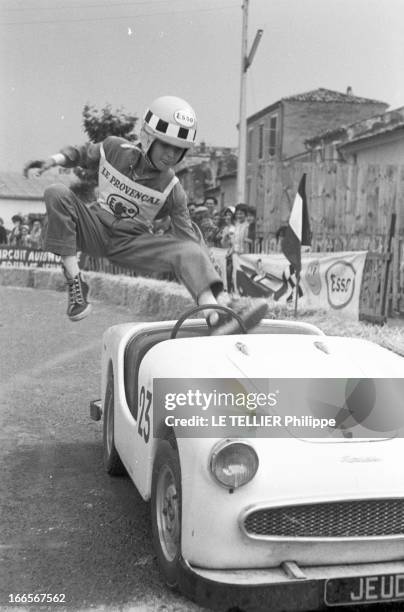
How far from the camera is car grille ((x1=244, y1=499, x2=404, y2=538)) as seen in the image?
9.89ft

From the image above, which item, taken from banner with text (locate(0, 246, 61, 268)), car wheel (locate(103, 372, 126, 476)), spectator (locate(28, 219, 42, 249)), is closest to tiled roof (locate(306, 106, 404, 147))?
banner with text (locate(0, 246, 61, 268))

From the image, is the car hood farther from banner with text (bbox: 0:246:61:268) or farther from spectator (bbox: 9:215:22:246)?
spectator (bbox: 9:215:22:246)

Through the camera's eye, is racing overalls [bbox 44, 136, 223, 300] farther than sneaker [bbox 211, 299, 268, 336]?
Yes

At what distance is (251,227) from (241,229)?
0.48 metres

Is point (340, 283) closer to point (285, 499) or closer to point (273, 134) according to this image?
point (285, 499)

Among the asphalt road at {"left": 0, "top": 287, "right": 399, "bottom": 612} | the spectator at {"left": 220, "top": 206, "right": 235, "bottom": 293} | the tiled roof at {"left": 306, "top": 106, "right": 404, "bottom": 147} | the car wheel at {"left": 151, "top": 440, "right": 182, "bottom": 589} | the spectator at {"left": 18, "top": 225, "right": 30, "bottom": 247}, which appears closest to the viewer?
the car wheel at {"left": 151, "top": 440, "right": 182, "bottom": 589}

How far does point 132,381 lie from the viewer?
14.6 feet

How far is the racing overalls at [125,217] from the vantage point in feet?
18.0

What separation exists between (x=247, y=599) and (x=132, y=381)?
1.72m

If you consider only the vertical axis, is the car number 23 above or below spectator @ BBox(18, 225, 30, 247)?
above

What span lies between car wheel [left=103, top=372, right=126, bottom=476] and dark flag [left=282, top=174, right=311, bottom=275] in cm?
535

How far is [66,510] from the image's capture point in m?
4.45

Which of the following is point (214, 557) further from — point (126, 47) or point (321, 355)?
point (126, 47)

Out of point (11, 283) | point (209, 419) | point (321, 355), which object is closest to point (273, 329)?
point (321, 355)
